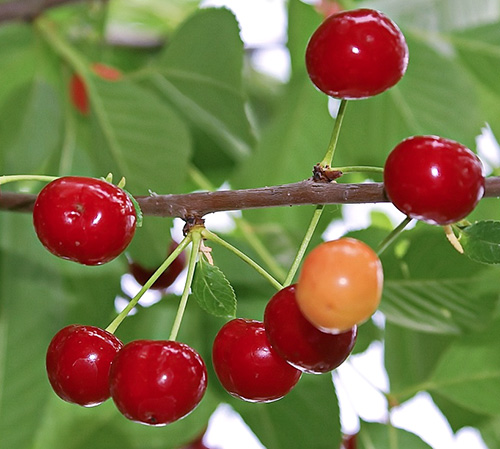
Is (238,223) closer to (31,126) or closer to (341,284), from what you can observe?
(31,126)

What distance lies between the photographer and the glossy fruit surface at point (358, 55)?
15.6 inches

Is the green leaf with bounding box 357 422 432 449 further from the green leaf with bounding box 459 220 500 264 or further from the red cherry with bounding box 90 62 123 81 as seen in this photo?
the red cherry with bounding box 90 62 123 81

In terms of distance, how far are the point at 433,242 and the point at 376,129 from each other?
158 millimetres

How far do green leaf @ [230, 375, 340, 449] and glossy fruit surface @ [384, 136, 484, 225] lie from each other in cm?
28

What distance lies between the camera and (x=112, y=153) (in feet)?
2.11

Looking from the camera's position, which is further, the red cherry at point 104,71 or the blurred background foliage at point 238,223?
the red cherry at point 104,71

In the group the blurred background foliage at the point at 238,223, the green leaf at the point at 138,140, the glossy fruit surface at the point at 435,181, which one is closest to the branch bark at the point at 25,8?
the blurred background foliage at the point at 238,223

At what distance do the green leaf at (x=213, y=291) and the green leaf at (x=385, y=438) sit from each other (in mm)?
279

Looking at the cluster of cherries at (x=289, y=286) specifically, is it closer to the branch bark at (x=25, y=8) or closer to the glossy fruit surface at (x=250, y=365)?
the glossy fruit surface at (x=250, y=365)

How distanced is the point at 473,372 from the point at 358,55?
32cm

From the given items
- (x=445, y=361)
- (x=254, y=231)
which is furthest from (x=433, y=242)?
(x=254, y=231)

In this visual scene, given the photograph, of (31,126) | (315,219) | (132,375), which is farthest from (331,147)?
(31,126)

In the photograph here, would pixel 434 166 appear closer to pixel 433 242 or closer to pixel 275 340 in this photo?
pixel 275 340

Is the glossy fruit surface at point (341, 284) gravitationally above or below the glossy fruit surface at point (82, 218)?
above
